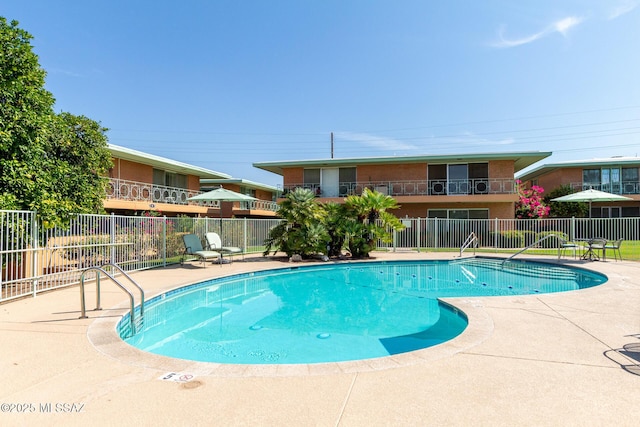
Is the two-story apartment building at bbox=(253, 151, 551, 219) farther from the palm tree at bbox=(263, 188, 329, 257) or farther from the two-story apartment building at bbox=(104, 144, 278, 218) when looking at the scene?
the palm tree at bbox=(263, 188, 329, 257)

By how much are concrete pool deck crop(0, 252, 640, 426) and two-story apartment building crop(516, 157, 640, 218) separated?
28.2 metres

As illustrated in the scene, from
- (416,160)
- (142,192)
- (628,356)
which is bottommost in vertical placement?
(628,356)

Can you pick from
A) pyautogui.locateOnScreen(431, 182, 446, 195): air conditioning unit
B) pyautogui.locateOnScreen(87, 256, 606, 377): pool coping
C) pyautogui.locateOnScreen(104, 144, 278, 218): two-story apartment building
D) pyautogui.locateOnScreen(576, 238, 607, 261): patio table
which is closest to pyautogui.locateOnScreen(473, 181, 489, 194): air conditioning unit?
pyautogui.locateOnScreen(431, 182, 446, 195): air conditioning unit

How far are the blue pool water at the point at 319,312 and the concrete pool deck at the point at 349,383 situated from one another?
1.29m

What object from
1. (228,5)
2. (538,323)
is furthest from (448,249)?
(228,5)

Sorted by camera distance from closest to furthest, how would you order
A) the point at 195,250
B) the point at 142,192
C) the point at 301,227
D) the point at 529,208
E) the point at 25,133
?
the point at 25,133 < the point at 195,250 < the point at 301,227 < the point at 142,192 < the point at 529,208

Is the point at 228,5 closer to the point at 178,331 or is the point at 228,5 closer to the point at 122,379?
the point at 178,331

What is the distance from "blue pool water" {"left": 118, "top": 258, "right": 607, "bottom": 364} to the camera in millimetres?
5789

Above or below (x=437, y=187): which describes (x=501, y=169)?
above

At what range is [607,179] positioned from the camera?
2861 cm

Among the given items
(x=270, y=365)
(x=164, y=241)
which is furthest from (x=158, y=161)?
(x=270, y=365)

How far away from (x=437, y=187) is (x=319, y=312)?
60.5ft

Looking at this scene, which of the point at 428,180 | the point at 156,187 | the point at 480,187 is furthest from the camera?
the point at 428,180

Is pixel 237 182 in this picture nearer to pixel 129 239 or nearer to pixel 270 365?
pixel 129 239
